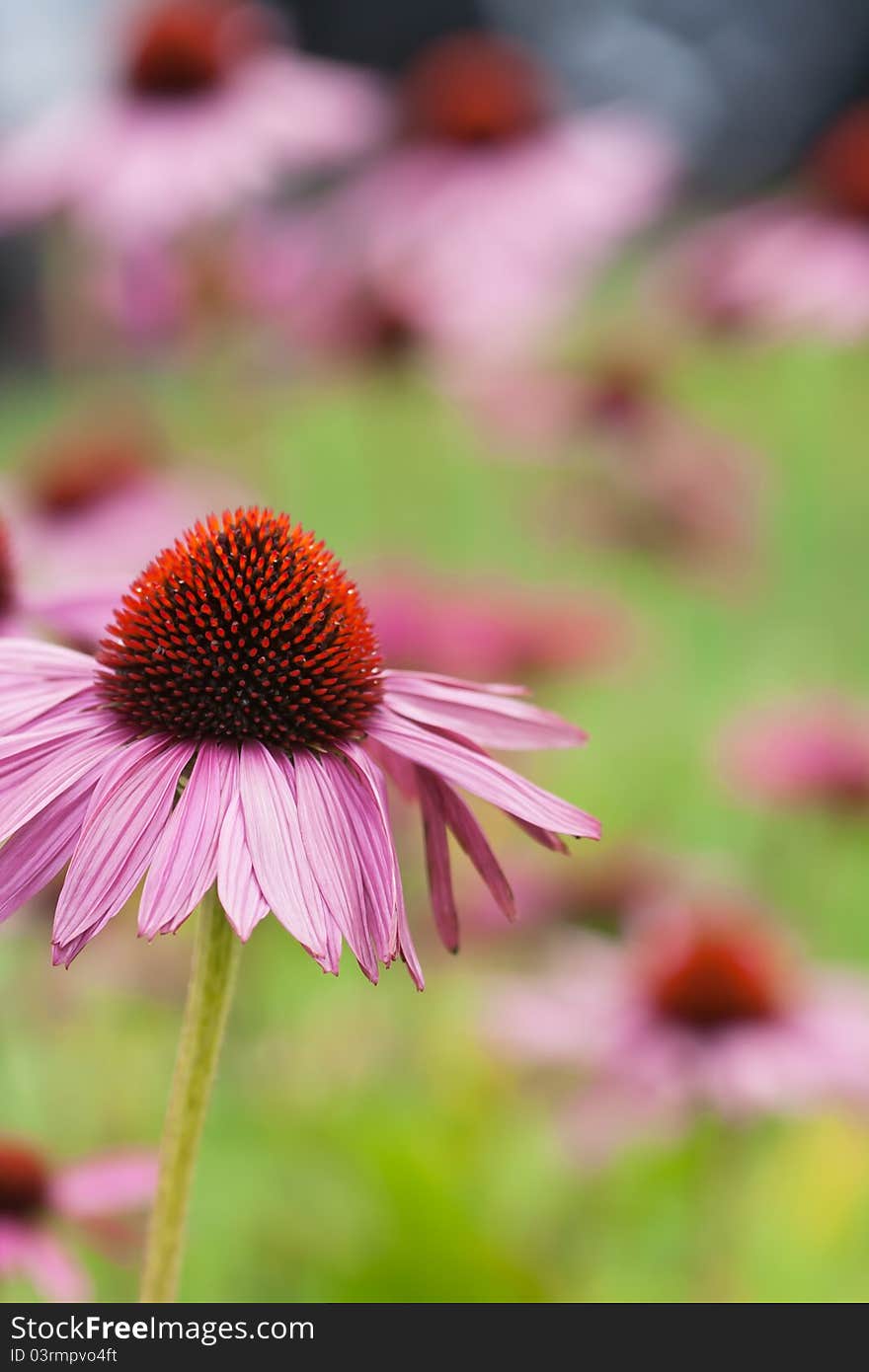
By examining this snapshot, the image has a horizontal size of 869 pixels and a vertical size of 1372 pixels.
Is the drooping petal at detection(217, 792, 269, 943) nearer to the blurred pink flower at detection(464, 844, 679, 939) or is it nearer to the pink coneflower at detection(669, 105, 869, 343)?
the blurred pink flower at detection(464, 844, 679, 939)

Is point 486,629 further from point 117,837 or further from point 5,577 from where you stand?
point 117,837

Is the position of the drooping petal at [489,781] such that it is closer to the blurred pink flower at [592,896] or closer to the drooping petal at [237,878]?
the drooping petal at [237,878]

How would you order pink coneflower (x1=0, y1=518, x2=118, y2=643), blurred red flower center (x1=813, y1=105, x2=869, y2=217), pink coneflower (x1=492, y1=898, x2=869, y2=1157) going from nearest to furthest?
pink coneflower (x1=0, y1=518, x2=118, y2=643) < pink coneflower (x1=492, y1=898, x2=869, y2=1157) < blurred red flower center (x1=813, y1=105, x2=869, y2=217)

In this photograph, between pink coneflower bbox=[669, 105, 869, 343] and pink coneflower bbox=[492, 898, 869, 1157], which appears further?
pink coneflower bbox=[669, 105, 869, 343]

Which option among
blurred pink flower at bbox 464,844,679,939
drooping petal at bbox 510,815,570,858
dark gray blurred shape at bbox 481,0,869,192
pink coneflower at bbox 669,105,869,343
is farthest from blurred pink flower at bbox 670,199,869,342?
dark gray blurred shape at bbox 481,0,869,192

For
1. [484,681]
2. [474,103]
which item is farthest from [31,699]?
[474,103]

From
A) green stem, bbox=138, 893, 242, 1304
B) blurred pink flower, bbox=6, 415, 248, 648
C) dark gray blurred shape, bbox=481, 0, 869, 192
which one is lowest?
green stem, bbox=138, 893, 242, 1304

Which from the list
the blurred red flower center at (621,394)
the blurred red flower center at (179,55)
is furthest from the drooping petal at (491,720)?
the blurred red flower center at (621,394)
